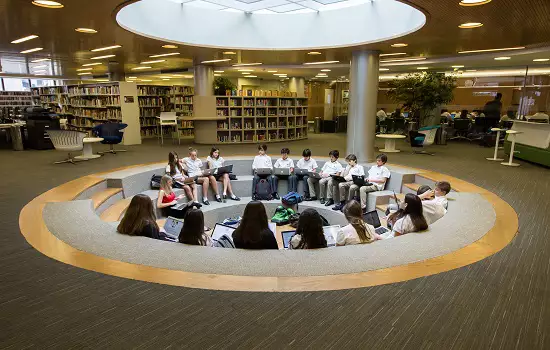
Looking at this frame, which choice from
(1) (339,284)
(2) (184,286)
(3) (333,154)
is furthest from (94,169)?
(1) (339,284)

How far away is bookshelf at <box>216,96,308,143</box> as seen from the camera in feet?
41.1

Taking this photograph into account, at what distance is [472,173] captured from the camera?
24.5 feet

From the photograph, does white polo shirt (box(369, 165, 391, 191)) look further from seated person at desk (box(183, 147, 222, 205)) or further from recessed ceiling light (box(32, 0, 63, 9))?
recessed ceiling light (box(32, 0, 63, 9))

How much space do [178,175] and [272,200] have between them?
235 centimetres

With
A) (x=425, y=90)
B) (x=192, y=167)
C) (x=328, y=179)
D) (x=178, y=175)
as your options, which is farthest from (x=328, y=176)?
(x=425, y=90)

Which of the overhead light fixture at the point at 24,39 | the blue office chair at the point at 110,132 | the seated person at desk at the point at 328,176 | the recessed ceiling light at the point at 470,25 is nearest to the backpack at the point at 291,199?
the seated person at desk at the point at 328,176

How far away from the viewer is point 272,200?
838 centimetres

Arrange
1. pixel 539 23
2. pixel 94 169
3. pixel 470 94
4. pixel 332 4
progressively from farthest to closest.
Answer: pixel 470 94 < pixel 332 4 < pixel 94 169 < pixel 539 23

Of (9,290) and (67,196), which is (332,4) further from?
(9,290)

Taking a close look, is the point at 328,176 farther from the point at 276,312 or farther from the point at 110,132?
the point at 110,132

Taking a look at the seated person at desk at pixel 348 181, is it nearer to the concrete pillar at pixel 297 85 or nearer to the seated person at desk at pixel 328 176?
the seated person at desk at pixel 328 176

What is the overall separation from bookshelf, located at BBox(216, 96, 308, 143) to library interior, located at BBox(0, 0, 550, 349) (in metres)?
0.09

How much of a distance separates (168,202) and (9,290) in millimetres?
3862

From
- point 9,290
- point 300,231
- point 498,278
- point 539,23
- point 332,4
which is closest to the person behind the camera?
point 9,290
